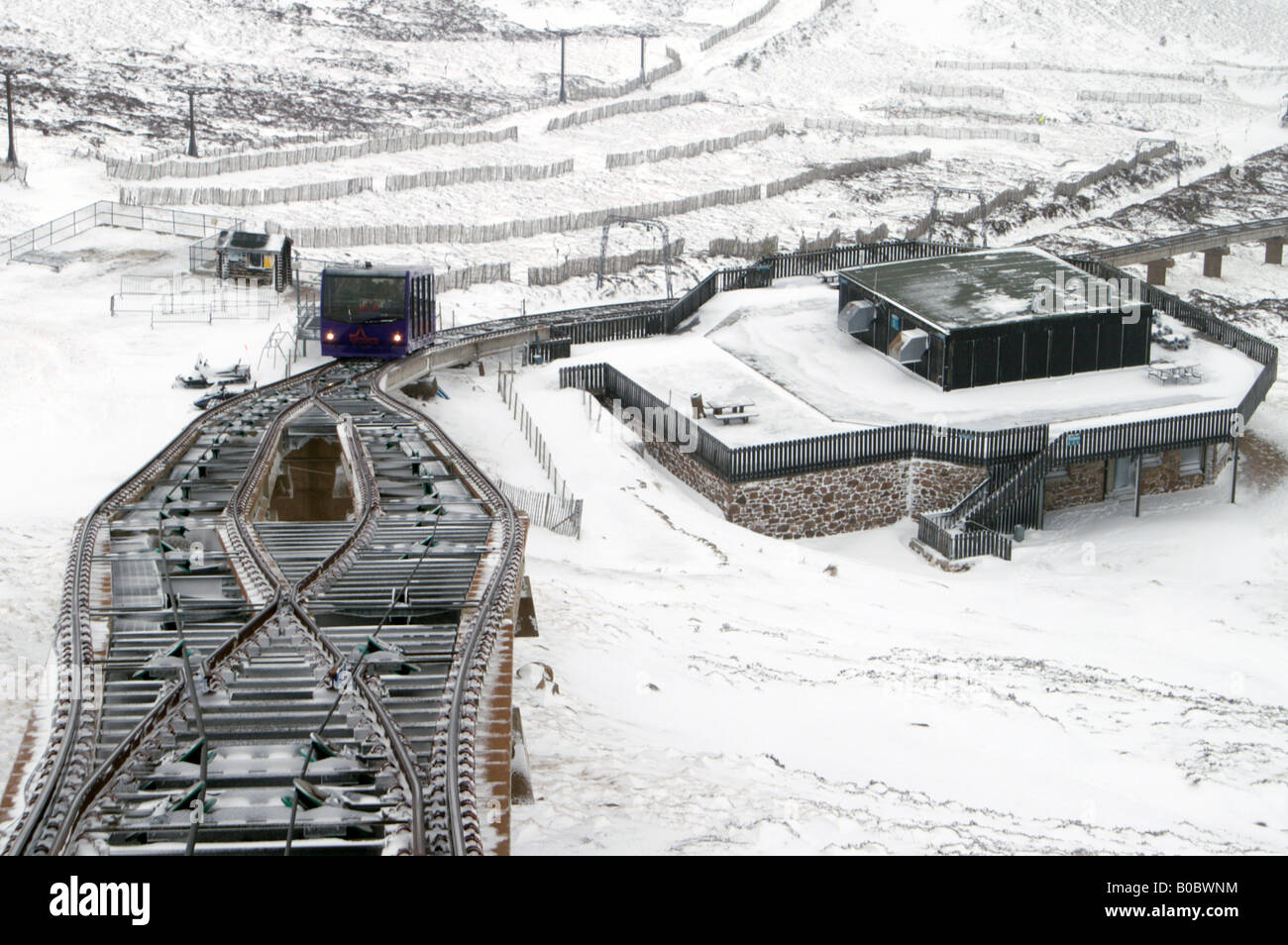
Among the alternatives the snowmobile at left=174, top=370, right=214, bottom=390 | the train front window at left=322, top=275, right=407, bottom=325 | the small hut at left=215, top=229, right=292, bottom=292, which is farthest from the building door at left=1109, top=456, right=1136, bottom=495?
the small hut at left=215, top=229, right=292, bottom=292

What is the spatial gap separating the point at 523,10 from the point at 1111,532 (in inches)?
3506

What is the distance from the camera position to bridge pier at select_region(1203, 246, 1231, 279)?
224ft

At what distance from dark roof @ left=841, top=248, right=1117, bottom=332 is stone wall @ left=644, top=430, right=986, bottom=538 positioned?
6090 mm

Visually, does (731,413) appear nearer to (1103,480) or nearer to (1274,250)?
(1103,480)

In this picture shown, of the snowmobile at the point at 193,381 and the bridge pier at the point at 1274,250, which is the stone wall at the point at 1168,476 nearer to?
the snowmobile at the point at 193,381

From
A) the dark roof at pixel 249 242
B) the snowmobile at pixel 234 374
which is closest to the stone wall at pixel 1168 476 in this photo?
the snowmobile at pixel 234 374

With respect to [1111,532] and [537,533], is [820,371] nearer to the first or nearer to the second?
[1111,532]

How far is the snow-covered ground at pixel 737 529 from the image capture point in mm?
21078

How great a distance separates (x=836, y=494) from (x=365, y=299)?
1382cm

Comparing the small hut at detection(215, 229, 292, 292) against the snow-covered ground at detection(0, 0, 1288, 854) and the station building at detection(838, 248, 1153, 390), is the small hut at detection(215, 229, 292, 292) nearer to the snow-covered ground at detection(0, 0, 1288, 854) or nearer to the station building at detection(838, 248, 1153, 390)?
the snow-covered ground at detection(0, 0, 1288, 854)

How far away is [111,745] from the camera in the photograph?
604 inches

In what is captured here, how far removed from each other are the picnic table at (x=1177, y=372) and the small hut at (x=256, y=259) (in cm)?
2728

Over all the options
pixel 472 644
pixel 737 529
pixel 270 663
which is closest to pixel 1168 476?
pixel 737 529

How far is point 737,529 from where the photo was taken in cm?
3675
